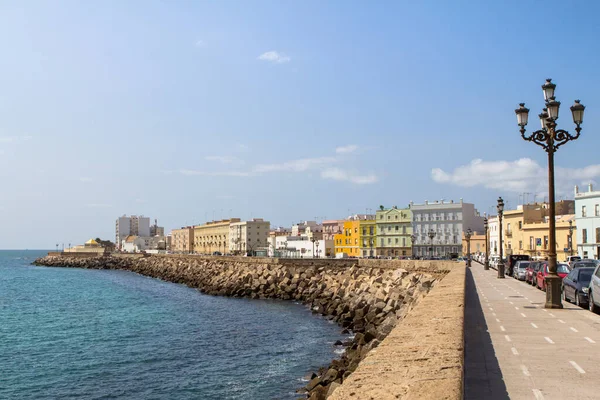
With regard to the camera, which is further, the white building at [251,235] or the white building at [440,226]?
the white building at [251,235]

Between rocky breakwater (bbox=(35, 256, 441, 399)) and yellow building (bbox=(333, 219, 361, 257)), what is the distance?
31285 millimetres

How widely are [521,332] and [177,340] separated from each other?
63.9ft

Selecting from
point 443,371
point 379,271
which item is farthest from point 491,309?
point 379,271

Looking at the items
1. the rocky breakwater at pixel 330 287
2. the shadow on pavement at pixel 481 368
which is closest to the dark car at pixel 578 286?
the shadow on pavement at pixel 481 368

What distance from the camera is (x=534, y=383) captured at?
336 inches

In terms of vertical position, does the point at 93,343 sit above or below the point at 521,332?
below

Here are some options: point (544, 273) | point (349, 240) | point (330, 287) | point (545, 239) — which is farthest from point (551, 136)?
point (349, 240)

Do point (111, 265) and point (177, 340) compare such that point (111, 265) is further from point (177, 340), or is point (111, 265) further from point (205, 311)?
point (177, 340)

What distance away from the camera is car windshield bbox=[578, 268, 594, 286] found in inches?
778

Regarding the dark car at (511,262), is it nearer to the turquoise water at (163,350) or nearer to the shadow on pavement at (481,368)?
the turquoise water at (163,350)

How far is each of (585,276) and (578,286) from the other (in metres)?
0.93

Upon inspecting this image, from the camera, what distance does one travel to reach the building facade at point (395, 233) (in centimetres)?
10481

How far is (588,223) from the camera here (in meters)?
62.6

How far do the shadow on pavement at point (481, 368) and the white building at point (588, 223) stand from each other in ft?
175
